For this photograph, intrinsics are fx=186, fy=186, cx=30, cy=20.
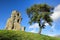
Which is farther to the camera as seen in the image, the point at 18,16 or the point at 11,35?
the point at 18,16

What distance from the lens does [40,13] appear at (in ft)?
230

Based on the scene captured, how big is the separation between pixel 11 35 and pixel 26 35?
4321 millimetres

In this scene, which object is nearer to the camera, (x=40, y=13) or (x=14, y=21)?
(x=40, y=13)

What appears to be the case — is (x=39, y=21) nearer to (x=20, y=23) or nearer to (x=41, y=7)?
(x=41, y=7)

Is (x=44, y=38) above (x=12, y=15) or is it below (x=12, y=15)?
below

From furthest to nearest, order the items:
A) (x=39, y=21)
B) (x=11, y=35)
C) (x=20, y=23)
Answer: (x=20, y=23) < (x=39, y=21) < (x=11, y=35)

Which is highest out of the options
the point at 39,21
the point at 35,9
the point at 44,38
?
the point at 35,9

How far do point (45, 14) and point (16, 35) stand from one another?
21.5 metres

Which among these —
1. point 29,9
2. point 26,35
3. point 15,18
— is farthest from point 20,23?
point 26,35

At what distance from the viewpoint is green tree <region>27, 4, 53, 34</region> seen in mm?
69000

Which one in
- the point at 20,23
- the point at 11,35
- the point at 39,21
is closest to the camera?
the point at 11,35

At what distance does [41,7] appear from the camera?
2790 inches

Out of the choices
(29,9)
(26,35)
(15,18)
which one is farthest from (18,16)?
(26,35)

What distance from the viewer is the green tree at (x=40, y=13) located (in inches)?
2717
